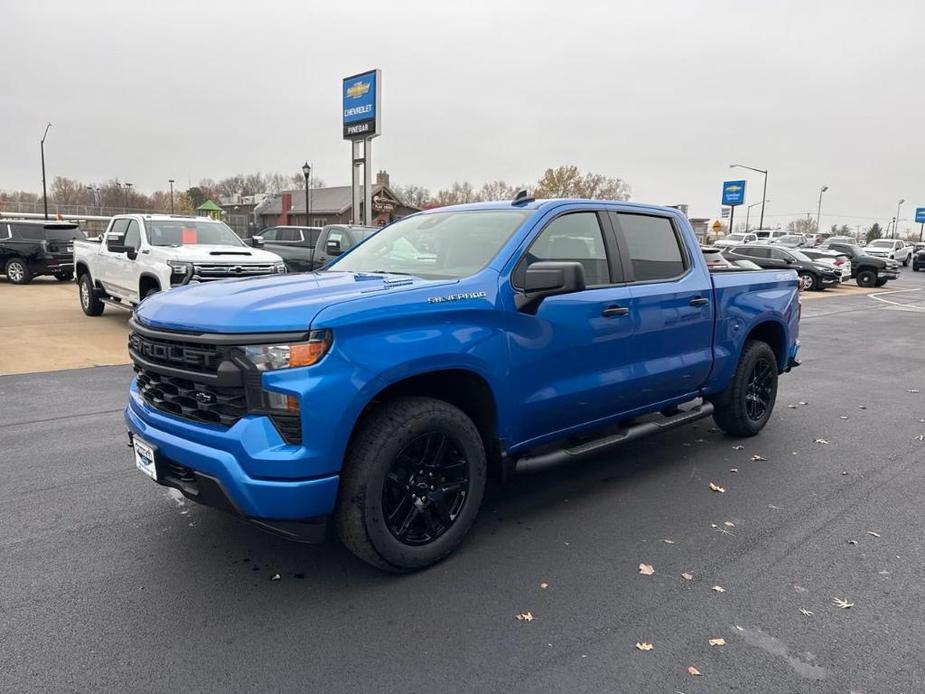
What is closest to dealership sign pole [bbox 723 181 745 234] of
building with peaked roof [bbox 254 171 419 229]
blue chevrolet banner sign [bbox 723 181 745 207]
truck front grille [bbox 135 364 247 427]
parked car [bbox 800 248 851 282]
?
blue chevrolet banner sign [bbox 723 181 745 207]

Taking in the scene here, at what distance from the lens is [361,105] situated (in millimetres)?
27906

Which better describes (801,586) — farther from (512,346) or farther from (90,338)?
(90,338)

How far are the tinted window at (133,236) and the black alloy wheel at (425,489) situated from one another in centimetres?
903

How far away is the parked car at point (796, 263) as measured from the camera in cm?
2500

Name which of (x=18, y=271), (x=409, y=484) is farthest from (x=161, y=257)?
(x=18, y=271)

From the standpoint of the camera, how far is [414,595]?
317cm

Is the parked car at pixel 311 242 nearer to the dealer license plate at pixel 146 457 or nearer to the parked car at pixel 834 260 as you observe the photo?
the dealer license plate at pixel 146 457

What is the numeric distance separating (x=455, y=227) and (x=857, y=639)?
3.01 m

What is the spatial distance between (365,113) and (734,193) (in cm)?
4713

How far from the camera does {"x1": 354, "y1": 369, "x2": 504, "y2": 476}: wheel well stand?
11.0 ft

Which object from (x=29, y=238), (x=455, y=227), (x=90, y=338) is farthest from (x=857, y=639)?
(x=29, y=238)

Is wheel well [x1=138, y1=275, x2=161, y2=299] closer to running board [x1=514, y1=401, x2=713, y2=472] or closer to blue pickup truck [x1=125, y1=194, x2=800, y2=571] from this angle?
blue pickup truck [x1=125, y1=194, x2=800, y2=571]

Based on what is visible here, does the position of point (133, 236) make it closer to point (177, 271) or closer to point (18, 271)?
point (177, 271)

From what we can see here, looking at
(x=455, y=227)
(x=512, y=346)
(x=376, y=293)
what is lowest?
(x=512, y=346)
